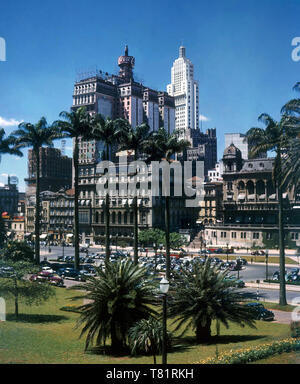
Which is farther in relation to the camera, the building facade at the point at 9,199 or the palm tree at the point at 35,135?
the building facade at the point at 9,199

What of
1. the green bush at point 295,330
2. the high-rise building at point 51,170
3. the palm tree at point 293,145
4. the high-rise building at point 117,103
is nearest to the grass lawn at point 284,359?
the green bush at point 295,330

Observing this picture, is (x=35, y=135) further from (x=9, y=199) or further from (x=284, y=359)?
(x=9, y=199)

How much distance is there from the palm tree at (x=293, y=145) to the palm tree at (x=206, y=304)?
11964 mm

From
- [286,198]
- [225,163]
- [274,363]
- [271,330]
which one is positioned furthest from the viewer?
[225,163]

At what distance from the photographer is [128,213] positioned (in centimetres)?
12031

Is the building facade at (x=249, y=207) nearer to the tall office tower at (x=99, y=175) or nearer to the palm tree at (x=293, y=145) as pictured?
the tall office tower at (x=99, y=175)

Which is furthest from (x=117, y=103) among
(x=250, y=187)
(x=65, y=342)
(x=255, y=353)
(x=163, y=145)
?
(x=255, y=353)

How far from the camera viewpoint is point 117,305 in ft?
82.3

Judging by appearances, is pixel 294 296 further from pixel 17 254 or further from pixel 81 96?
pixel 81 96

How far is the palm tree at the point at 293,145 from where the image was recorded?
111 feet

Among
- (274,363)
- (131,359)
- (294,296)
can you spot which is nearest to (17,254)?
(294,296)

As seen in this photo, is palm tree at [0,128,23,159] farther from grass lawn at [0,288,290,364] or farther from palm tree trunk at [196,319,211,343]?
palm tree trunk at [196,319,211,343]

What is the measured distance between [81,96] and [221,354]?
97211 mm
